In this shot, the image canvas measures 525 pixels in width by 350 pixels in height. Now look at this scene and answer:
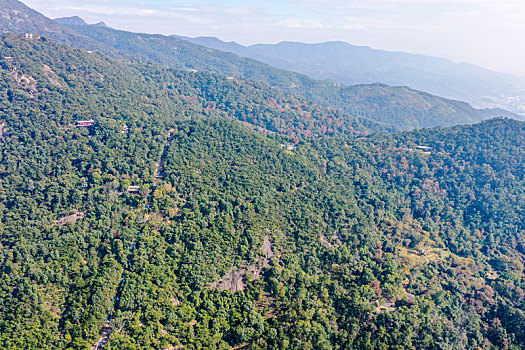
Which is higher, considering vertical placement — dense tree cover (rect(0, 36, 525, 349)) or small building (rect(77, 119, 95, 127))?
small building (rect(77, 119, 95, 127))

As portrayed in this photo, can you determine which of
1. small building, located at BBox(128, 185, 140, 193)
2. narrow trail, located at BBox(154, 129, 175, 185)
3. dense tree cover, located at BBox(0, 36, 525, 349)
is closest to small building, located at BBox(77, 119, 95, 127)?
dense tree cover, located at BBox(0, 36, 525, 349)

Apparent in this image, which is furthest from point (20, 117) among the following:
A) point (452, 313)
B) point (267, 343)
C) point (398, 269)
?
point (452, 313)

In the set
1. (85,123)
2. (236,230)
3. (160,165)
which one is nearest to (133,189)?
(160,165)

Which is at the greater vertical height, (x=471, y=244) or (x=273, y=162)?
(x=273, y=162)

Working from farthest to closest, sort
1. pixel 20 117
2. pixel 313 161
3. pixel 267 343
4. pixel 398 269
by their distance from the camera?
Answer: 1. pixel 313 161
2. pixel 20 117
3. pixel 398 269
4. pixel 267 343

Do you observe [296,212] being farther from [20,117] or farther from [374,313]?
[20,117]

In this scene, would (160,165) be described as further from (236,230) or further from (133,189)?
(236,230)

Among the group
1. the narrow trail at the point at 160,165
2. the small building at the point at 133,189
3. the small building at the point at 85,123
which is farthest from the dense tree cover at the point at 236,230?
the small building at the point at 133,189

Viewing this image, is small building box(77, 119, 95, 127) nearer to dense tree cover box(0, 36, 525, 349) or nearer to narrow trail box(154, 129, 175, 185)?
dense tree cover box(0, 36, 525, 349)
